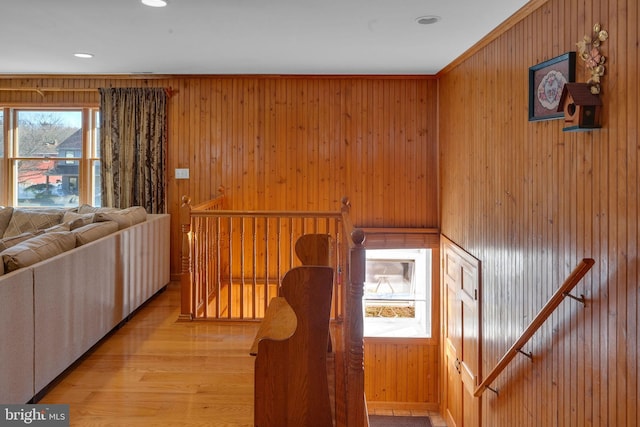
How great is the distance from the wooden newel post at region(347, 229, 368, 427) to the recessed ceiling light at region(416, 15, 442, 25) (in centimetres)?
206

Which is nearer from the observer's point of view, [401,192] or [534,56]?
[534,56]

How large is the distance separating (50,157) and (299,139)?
3011 mm

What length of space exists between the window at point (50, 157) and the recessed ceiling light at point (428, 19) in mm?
4111

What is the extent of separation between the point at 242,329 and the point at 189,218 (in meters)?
1.01

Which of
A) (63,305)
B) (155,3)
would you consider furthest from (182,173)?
(63,305)

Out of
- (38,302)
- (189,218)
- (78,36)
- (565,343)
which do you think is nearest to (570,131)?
(565,343)

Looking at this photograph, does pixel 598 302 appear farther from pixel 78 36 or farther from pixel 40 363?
pixel 78 36

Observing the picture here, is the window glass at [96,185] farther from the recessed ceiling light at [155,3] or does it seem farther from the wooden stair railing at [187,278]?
the recessed ceiling light at [155,3]

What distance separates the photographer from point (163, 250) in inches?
199

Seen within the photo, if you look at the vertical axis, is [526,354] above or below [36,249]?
below

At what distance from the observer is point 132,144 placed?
5.64 meters

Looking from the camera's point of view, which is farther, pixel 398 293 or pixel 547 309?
pixel 398 293

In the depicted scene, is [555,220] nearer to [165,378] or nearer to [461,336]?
[461,336]

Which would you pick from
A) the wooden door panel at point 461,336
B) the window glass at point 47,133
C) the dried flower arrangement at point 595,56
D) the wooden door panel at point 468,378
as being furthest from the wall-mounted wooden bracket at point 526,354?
the window glass at point 47,133
